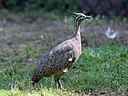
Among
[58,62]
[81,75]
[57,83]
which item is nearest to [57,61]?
[58,62]

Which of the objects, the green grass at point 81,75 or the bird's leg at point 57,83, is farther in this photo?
the bird's leg at point 57,83

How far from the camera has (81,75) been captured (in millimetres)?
9031

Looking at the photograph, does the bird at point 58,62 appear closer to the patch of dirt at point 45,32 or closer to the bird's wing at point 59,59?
the bird's wing at point 59,59

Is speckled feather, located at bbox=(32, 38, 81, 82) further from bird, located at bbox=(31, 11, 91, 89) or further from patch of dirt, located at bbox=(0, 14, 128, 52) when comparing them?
patch of dirt, located at bbox=(0, 14, 128, 52)

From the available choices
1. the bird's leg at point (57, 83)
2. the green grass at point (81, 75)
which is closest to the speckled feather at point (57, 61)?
the bird's leg at point (57, 83)

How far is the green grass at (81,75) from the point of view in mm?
7836

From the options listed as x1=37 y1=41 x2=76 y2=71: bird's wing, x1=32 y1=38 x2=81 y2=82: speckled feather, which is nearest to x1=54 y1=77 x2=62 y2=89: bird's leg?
x1=32 y1=38 x2=81 y2=82: speckled feather

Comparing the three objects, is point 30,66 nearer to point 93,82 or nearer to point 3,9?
point 93,82

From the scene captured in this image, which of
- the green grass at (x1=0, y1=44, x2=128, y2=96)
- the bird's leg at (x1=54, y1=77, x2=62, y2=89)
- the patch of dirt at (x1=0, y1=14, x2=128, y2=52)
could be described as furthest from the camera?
the patch of dirt at (x1=0, y1=14, x2=128, y2=52)

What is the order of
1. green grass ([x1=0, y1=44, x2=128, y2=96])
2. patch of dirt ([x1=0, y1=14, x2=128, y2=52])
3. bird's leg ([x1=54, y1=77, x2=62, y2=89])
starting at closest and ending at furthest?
green grass ([x1=0, y1=44, x2=128, y2=96]) < bird's leg ([x1=54, y1=77, x2=62, y2=89]) < patch of dirt ([x1=0, y1=14, x2=128, y2=52])

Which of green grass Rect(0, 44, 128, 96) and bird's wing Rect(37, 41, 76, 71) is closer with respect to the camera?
green grass Rect(0, 44, 128, 96)

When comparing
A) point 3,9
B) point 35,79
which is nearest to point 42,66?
point 35,79

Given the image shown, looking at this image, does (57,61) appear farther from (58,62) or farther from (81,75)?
(81,75)

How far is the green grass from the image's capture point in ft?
25.7
